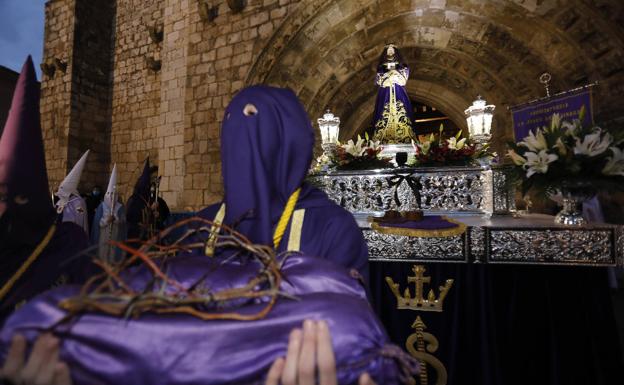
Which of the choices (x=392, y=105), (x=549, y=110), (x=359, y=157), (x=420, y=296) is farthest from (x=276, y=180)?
(x=549, y=110)

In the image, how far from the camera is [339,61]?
689 cm

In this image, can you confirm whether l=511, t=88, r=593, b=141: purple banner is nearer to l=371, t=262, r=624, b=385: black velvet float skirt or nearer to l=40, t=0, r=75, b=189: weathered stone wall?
l=371, t=262, r=624, b=385: black velvet float skirt

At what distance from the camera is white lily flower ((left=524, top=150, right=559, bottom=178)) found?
2359mm

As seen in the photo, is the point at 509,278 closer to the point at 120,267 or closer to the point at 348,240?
the point at 348,240

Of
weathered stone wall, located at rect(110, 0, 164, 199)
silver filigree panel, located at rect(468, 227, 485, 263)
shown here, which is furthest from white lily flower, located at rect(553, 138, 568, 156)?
weathered stone wall, located at rect(110, 0, 164, 199)

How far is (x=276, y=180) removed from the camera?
141 cm

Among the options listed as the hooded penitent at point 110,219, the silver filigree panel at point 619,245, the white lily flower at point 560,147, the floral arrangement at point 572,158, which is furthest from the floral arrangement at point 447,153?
the hooded penitent at point 110,219

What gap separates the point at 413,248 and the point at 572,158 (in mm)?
1424

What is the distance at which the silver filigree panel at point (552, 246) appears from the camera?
7.06 feet

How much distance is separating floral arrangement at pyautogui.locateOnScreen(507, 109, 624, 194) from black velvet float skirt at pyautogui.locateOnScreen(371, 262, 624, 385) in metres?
0.69

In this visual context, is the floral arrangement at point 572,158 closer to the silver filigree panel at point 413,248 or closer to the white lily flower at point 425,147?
the silver filigree panel at point 413,248

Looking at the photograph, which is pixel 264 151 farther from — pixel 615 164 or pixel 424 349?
pixel 615 164

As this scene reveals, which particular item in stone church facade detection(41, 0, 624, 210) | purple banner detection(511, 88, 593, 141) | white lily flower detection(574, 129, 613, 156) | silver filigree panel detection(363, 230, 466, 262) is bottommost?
silver filigree panel detection(363, 230, 466, 262)

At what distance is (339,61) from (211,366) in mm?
7198
